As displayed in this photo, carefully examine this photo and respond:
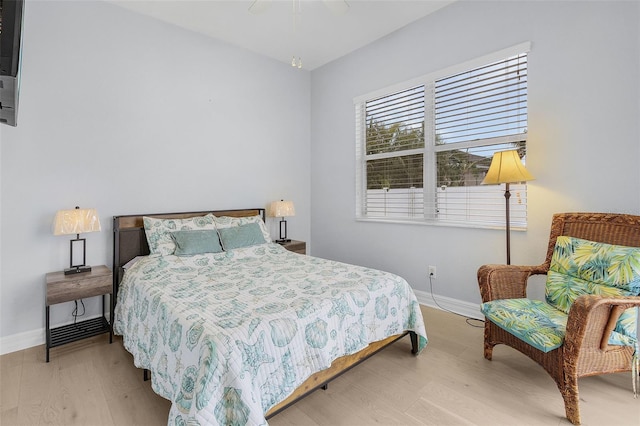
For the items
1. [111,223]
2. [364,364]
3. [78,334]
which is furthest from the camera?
[111,223]

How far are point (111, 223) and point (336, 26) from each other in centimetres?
304

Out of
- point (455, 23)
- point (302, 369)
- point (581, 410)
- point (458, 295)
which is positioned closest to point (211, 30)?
point (455, 23)

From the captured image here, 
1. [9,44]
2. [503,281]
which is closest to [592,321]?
[503,281]

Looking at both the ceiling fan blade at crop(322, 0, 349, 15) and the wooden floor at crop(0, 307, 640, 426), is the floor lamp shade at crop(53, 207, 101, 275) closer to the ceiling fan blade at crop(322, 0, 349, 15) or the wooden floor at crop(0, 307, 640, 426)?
the wooden floor at crop(0, 307, 640, 426)

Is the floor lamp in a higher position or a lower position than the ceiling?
lower

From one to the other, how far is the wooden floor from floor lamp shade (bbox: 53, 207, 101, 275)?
714mm

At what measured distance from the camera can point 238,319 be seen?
1610 mm

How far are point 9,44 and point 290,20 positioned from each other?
3045mm

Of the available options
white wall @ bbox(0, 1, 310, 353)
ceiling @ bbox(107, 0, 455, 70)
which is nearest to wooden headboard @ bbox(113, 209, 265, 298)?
white wall @ bbox(0, 1, 310, 353)

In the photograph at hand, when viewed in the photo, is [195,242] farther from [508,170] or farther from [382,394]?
[508,170]

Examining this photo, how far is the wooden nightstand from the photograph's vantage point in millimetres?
2363

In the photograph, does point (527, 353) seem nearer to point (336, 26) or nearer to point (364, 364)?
point (364, 364)

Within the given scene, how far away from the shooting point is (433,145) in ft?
10.9

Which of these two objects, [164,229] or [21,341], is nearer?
[21,341]
